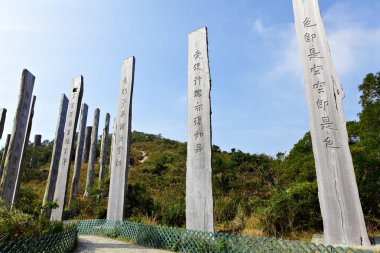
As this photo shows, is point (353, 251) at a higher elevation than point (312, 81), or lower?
lower

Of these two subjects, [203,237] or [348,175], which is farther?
[203,237]

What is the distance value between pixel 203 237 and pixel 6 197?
5.60 meters

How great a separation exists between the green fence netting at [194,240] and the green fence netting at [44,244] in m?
1.61

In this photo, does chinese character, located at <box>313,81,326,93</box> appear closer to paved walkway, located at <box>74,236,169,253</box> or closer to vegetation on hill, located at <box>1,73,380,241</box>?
vegetation on hill, located at <box>1,73,380,241</box>

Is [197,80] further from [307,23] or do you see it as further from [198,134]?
[307,23]

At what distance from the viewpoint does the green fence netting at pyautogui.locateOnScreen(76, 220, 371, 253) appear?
444cm

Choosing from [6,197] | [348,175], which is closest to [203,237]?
[348,175]

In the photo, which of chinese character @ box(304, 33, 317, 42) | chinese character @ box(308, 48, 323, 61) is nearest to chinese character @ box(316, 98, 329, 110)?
chinese character @ box(308, 48, 323, 61)

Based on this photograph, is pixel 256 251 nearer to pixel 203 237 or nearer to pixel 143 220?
pixel 203 237

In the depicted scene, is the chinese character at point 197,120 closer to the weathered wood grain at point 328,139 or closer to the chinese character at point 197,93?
the chinese character at point 197,93

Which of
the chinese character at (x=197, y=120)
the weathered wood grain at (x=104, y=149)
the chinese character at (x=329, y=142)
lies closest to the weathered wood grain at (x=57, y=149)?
the weathered wood grain at (x=104, y=149)

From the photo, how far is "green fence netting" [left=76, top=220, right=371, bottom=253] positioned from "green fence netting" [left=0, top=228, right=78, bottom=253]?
63.4 inches

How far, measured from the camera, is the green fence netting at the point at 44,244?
3.98 m

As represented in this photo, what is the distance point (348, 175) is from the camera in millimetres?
5156
